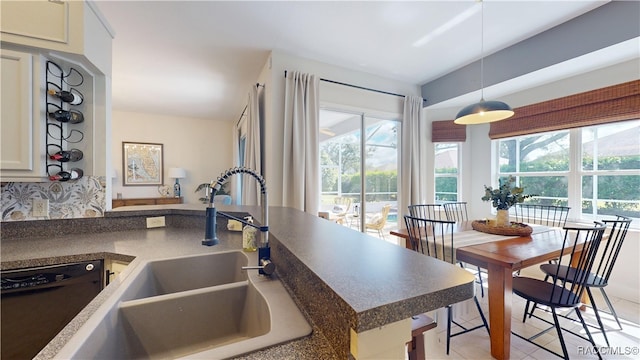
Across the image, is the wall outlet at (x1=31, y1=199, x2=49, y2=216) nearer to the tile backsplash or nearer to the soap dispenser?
the tile backsplash

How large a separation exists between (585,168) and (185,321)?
4.18m

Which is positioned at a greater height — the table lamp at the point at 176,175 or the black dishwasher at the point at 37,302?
the table lamp at the point at 176,175

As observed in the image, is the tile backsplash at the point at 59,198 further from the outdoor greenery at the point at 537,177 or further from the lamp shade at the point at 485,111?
the lamp shade at the point at 485,111

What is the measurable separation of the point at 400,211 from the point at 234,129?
13.7 ft

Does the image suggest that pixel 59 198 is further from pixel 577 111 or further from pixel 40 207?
pixel 577 111

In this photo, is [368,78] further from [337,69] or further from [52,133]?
[52,133]

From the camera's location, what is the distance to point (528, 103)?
3283 mm

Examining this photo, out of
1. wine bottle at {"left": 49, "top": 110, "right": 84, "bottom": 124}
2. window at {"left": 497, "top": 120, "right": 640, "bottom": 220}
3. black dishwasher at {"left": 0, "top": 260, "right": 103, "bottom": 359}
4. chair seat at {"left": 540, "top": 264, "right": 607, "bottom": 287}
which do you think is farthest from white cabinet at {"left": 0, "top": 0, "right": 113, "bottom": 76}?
window at {"left": 497, "top": 120, "right": 640, "bottom": 220}

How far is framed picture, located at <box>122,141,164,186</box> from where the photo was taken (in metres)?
5.11

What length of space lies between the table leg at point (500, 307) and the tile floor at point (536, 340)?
0.42 ft

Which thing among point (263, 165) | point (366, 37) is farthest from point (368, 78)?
point (263, 165)

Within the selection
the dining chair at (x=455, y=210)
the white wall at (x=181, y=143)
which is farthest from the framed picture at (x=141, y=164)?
the dining chair at (x=455, y=210)

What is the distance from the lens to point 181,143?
5.56 meters

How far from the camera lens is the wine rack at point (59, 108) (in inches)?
58.4
